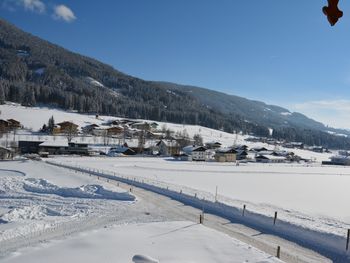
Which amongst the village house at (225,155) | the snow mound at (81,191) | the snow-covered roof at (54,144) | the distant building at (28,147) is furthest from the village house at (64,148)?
the snow mound at (81,191)

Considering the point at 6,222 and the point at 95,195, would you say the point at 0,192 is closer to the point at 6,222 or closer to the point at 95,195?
the point at 95,195

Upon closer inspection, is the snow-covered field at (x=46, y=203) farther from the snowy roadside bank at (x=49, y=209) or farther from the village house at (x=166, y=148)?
the village house at (x=166, y=148)

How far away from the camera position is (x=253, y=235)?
2258cm

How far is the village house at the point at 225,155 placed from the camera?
120m

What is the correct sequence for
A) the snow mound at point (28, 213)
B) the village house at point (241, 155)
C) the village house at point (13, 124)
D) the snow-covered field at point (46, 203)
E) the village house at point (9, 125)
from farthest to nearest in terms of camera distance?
1. the village house at point (13, 124)
2. the village house at point (241, 155)
3. the village house at point (9, 125)
4. the snow mound at point (28, 213)
5. the snow-covered field at point (46, 203)

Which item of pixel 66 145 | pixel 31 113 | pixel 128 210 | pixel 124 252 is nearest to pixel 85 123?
pixel 31 113

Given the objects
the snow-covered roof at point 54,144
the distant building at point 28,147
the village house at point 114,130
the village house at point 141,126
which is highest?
the village house at point 141,126

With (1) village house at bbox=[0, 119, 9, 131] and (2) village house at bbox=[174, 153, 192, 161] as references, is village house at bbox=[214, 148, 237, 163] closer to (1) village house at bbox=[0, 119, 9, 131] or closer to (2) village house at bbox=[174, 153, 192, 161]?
(2) village house at bbox=[174, 153, 192, 161]

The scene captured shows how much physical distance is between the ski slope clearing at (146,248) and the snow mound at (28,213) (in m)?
7.19

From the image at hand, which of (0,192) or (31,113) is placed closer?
(0,192)

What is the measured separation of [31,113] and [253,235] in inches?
6315

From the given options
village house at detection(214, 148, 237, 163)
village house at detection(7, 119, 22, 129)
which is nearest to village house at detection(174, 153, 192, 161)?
village house at detection(214, 148, 237, 163)

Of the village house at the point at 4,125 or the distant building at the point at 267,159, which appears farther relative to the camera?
the distant building at the point at 267,159

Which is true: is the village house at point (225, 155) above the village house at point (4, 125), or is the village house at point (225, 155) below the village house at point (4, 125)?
below
